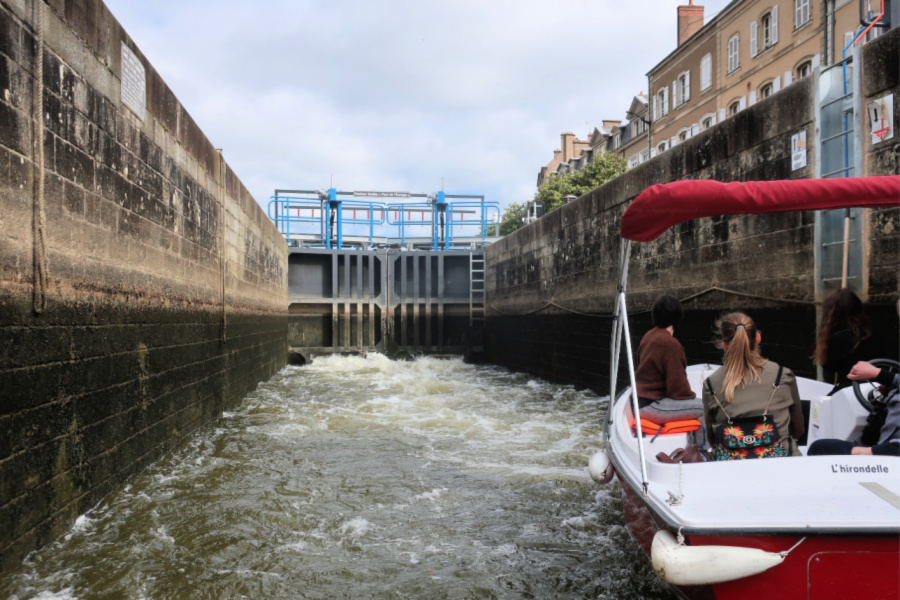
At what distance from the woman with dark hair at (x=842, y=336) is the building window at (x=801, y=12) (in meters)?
16.5

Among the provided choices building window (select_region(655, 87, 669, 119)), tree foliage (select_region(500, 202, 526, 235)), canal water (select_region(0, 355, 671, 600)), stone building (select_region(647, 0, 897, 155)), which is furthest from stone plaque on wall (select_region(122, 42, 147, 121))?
tree foliage (select_region(500, 202, 526, 235))

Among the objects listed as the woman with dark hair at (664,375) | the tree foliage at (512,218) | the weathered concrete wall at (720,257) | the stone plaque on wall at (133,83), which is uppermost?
the tree foliage at (512,218)

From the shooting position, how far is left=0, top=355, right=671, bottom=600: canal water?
120 inches

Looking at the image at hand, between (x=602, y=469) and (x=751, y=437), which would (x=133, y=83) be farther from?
(x=751, y=437)

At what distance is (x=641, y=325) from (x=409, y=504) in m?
4.64

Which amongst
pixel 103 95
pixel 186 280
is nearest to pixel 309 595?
pixel 103 95

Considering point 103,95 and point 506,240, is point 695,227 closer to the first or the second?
point 103,95

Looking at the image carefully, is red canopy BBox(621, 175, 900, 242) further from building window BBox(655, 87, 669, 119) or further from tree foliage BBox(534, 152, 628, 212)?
building window BBox(655, 87, 669, 119)

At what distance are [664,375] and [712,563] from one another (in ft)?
5.80

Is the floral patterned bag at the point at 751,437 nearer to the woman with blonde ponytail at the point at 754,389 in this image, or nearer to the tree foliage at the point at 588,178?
the woman with blonde ponytail at the point at 754,389

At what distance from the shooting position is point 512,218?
119ft

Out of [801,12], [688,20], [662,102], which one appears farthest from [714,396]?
[688,20]

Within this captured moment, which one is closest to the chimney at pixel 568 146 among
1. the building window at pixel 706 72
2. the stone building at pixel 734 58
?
the stone building at pixel 734 58

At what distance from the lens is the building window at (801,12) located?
54.0 ft
